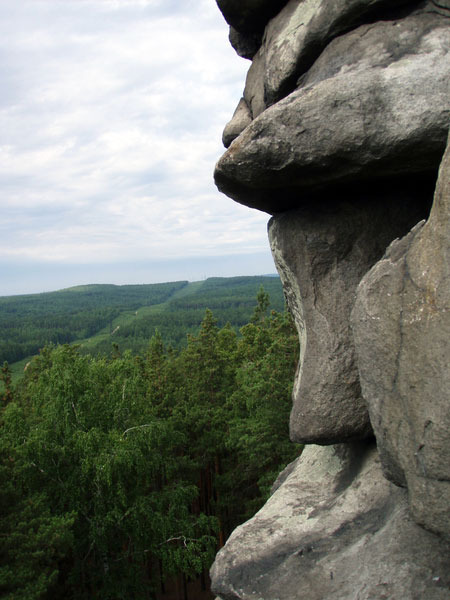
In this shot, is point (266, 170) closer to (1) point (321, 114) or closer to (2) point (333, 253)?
(1) point (321, 114)

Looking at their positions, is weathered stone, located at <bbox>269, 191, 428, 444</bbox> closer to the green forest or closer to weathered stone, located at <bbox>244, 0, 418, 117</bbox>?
weathered stone, located at <bbox>244, 0, 418, 117</bbox>

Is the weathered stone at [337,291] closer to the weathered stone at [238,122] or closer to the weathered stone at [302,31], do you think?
the weathered stone at [302,31]

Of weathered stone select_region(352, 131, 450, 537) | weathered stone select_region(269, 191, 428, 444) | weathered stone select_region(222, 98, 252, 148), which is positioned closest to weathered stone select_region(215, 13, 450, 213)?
weathered stone select_region(269, 191, 428, 444)

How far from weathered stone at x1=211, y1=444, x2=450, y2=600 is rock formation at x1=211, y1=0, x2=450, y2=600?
18 mm

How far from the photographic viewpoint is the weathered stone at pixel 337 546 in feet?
15.2

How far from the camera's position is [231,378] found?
2425cm

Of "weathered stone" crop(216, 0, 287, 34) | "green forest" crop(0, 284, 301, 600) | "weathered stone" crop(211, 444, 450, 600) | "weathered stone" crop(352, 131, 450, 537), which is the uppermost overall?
"weathered stone" crop(216, 0, 287, 34)

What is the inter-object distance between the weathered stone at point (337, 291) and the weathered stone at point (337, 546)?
0.89 meters

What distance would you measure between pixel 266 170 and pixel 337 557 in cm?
483

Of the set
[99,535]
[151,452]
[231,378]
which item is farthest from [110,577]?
[231,378]

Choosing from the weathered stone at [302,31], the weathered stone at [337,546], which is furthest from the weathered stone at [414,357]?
the weathered stone at [302,31]

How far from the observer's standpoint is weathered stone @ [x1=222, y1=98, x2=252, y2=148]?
8078 mm

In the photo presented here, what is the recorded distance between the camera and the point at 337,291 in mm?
6344

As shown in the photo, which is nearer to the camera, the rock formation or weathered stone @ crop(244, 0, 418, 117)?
the rock formation
